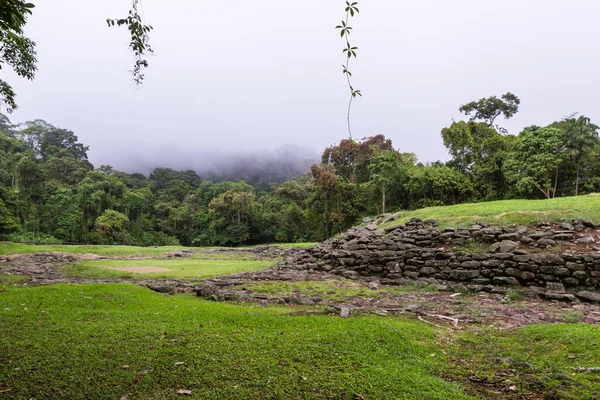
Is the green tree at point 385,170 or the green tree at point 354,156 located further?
the green tree at point 354,156

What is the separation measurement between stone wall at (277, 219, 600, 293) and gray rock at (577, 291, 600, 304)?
591 mm

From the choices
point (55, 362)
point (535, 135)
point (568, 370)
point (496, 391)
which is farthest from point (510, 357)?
point (535, 135)

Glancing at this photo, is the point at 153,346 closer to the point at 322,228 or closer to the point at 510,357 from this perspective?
the point at 510,357

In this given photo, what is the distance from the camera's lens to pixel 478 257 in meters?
10.8

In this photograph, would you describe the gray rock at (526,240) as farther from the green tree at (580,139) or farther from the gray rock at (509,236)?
the green tree at (580,139)

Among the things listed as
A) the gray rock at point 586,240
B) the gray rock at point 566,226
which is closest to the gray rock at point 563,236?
the gray rock at point 586,240

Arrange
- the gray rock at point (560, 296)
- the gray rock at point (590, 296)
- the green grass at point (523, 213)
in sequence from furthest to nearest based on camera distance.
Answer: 1. the green grass at point (523, 213)
2. the gray rock at point (560, 296)
3. the gray rock at point (590, 296)

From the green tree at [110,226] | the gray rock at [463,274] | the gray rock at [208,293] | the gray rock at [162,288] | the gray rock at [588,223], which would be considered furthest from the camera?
the green tree at [110,226]

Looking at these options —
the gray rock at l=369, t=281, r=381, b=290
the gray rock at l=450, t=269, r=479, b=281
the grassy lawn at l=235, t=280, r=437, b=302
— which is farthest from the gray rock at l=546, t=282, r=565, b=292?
the gray rock at l=369, t=281, r=381, b=290

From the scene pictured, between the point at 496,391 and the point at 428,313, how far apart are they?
12.1 ft

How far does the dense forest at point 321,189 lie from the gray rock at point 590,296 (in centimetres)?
1077

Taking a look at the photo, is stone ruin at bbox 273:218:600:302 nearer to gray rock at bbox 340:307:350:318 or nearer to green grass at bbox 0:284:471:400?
gray rock at bbox 340:307:350:318

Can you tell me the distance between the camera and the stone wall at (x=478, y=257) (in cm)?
932

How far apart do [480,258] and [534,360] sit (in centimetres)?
718
